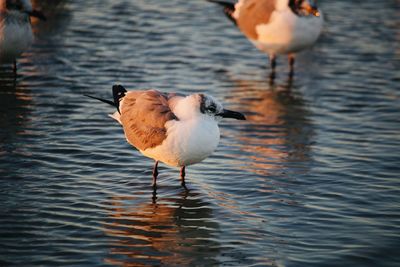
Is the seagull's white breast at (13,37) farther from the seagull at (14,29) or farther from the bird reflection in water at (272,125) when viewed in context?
the bird reflection in water at (272,125)

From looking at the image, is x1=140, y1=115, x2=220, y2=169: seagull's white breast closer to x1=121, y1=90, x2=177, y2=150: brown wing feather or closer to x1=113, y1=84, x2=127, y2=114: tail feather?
x1=121, y1=90, x2=177, y2=150: brown wing feather

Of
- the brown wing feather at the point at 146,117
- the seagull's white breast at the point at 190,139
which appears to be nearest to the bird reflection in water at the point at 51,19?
the brown wing feather at the point at 146,117

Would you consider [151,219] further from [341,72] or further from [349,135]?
[341,72]

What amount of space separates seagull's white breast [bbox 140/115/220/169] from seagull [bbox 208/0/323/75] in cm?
528

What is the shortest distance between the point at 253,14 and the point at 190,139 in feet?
20.3

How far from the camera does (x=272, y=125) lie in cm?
1106

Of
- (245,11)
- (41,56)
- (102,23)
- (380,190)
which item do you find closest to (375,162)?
(380,190)

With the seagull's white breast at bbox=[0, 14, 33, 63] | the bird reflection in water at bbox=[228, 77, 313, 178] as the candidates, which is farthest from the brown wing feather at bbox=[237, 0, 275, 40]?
the seagull's white breast at bbox=[0, 14, 33, 63]

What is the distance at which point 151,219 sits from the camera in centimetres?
788

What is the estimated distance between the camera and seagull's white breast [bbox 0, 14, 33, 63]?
12.0 m

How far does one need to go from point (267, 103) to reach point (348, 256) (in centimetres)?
536

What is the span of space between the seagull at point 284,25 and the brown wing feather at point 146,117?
15.7 ft

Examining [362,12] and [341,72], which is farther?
[362,12]

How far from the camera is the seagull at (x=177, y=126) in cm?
802
